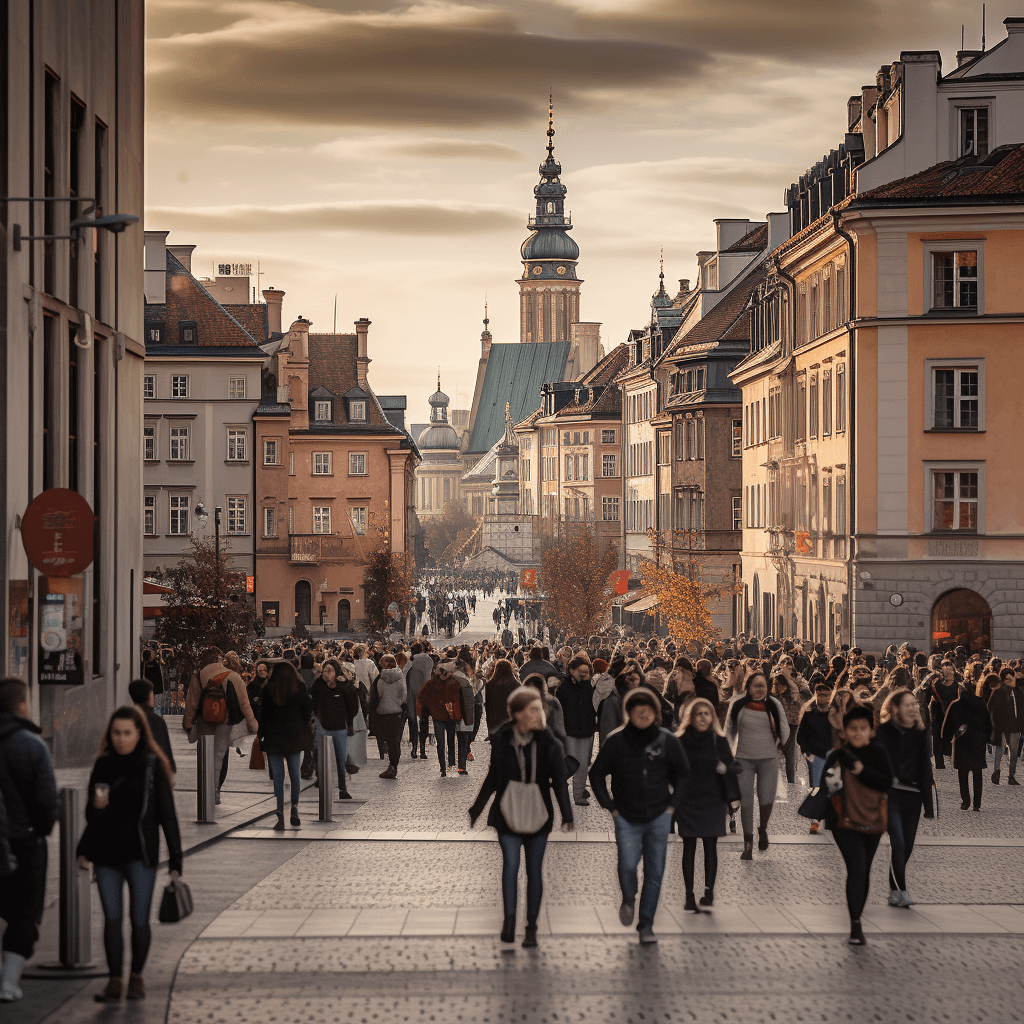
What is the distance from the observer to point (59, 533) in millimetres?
17734

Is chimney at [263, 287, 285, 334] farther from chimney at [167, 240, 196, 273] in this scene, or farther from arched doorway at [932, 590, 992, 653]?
arched doorway at [932, 590, 992, 653]

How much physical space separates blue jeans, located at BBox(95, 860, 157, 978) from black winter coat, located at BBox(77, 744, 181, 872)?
0.06 meters

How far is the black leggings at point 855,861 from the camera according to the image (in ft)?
38.8

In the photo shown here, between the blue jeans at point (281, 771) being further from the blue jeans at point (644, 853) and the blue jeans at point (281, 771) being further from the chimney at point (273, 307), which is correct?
the chimney at point (273, 307)

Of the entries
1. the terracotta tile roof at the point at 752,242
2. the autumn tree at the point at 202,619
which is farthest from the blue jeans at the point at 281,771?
the terracotta tile roof at the point at 752,242

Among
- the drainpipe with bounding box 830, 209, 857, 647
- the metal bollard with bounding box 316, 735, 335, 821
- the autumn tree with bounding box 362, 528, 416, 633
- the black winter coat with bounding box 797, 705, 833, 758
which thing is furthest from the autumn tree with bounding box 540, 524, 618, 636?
the black winter coat with bounding box 797, 705, 833, 758

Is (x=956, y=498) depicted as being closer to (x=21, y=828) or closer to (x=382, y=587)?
(x=21, y=828)

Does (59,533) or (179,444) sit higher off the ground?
(179,444)

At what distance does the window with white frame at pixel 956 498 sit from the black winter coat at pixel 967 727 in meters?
23.0

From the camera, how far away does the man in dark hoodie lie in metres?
9.84

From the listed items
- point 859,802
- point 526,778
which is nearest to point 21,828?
point 526,778

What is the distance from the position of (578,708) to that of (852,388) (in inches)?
994

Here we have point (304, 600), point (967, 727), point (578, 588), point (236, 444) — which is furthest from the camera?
point (304, 600)

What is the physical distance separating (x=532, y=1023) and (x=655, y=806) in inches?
101
